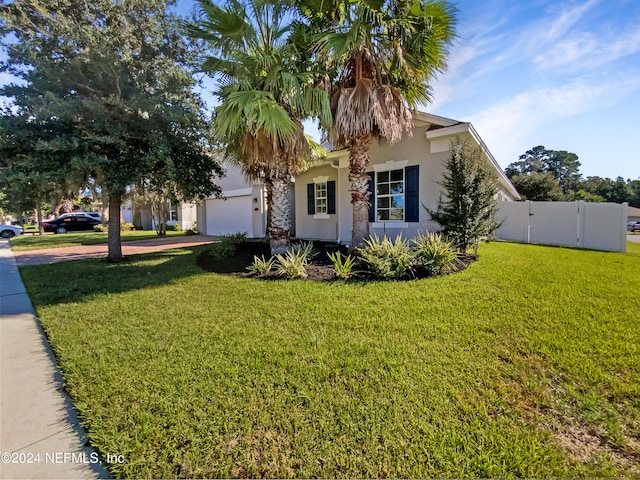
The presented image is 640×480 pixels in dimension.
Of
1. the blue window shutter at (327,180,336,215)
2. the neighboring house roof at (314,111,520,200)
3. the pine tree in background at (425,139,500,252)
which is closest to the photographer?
Answer: the pine tree in background at (425,139,500,252)

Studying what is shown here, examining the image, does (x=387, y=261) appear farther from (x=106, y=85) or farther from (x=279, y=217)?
(x=106, y=85)

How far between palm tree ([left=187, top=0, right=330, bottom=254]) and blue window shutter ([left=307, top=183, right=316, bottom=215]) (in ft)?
16.6

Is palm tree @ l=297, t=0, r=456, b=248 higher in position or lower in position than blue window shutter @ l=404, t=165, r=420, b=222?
higher

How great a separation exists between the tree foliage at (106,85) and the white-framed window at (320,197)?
5337 mm

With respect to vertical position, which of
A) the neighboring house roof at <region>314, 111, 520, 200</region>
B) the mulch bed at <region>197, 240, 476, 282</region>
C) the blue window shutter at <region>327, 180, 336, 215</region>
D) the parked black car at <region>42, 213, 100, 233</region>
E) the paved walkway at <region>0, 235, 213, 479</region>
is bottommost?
the paved walkway at <region>0, 235, 213, 479</region>

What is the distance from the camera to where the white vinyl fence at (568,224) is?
1034 centimetres

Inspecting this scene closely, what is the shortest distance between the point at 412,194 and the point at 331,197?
361 centimetres

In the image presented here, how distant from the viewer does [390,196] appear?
1027 cm

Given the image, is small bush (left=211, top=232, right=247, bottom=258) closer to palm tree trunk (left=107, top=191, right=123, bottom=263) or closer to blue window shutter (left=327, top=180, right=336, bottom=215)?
palm tree trunk (left=107, top=191, right=123, bottom=263)

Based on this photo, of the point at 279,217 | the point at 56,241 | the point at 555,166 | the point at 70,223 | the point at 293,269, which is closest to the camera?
the point at 293,269

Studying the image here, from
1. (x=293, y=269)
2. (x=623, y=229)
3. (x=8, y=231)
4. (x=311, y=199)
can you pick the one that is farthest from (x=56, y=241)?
(x=623, y=229)

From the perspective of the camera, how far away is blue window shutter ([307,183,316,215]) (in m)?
13.1

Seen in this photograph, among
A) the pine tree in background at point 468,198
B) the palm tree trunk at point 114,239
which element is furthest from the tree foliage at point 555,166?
the palm tree trunk at point 114,239

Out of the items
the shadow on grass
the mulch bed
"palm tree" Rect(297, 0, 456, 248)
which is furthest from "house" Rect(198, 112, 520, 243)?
the shadow on grass
